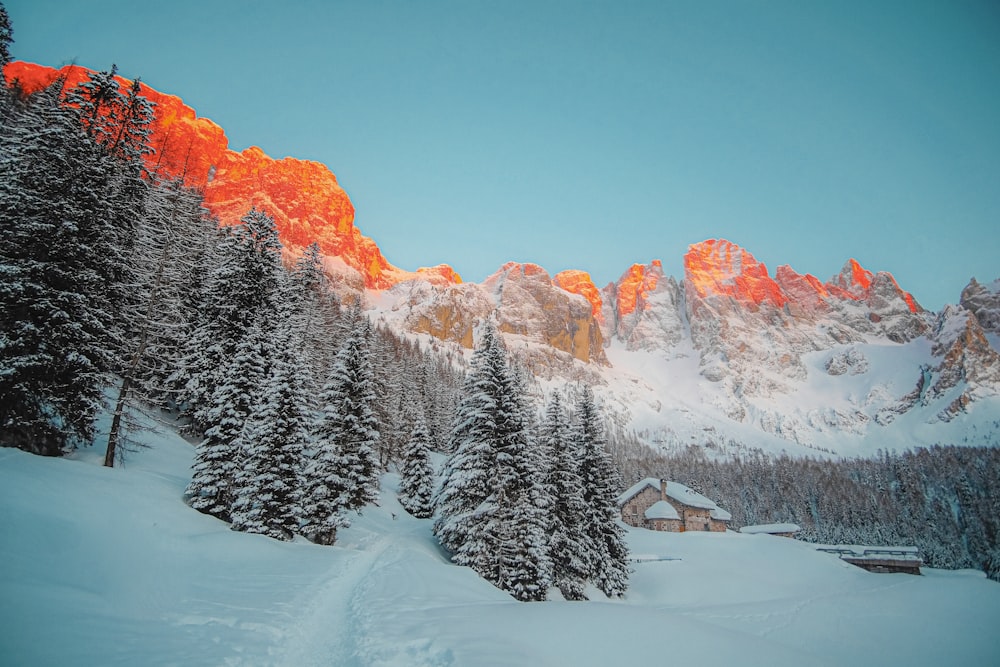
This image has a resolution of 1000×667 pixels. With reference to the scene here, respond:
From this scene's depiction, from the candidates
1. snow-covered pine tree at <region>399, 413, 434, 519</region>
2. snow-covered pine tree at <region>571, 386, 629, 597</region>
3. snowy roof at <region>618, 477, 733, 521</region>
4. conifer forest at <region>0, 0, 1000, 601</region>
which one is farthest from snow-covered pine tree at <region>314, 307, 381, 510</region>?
snowy roof at <region>618, 477, 733, 521</region>

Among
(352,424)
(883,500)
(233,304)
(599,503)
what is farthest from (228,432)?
(883,500)

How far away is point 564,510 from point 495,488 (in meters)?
6.24

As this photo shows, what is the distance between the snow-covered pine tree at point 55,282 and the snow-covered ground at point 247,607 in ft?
6.41

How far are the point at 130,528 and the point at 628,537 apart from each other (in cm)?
4965

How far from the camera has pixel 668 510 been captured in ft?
217

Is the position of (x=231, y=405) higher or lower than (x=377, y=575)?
higher

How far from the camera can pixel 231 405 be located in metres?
20.5

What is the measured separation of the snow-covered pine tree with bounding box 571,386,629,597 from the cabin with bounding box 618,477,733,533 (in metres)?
39.8

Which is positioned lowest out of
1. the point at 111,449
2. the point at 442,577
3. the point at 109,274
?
the point at 442,577

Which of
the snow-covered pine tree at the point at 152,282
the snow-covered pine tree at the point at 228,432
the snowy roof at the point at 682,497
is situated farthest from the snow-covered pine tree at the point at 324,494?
the snowy roof at the point at 682,497

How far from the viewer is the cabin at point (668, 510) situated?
65.8 meters

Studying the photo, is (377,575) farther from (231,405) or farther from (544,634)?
(231,405)

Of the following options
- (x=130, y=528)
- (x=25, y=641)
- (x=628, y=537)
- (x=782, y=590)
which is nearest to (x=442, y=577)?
(x=130, y=528)

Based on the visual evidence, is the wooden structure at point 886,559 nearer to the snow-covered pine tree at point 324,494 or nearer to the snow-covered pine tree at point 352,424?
the snow-covered pine tree at point 352,424
